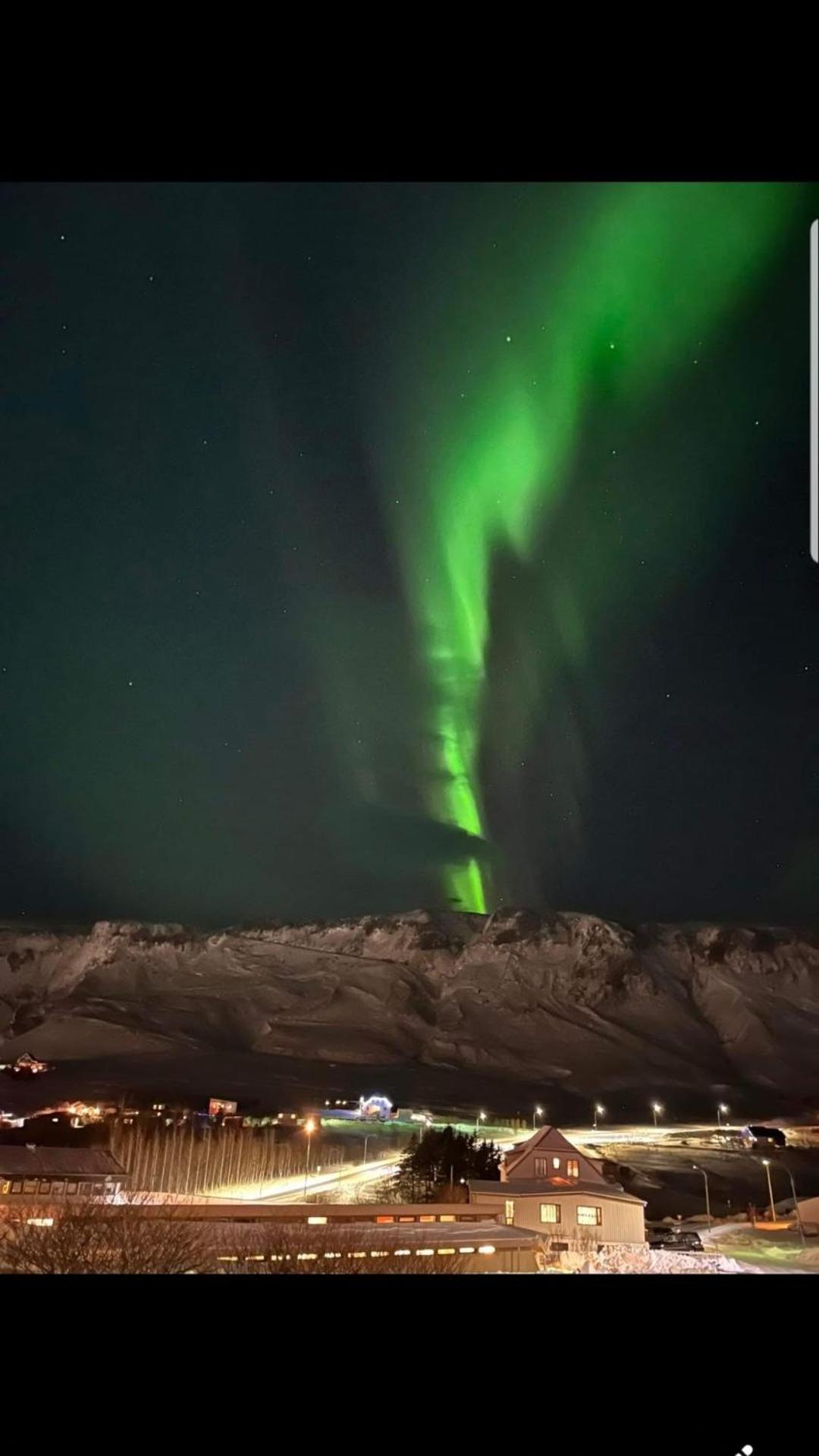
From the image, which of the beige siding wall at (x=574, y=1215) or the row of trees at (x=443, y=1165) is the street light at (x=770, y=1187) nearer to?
→ the beige siding wall at (x=574, y=1215)

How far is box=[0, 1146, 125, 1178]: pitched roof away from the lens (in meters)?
6.71

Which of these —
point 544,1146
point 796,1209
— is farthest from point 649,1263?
point 796,1209

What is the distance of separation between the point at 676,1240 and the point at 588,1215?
0.66m

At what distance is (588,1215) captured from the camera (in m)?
6.27

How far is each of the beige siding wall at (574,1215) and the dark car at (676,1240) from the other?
85mm

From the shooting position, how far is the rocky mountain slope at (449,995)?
774 cm

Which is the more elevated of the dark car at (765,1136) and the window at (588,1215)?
the dark car at (765,1136)

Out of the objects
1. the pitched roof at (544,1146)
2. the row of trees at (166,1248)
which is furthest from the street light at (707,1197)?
the row of trees at (166,1248)

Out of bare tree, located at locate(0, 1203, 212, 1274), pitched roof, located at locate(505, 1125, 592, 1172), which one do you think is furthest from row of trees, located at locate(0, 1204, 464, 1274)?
pitched roof, located at locate(505, 1125, 592, 1172)

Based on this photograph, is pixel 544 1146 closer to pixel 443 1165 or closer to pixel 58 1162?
pixel 443 1165

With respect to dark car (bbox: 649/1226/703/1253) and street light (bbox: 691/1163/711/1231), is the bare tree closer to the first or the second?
dark car (bbox: 649/1226/703/1253)

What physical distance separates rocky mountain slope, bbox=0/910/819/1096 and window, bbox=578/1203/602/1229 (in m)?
1.34
